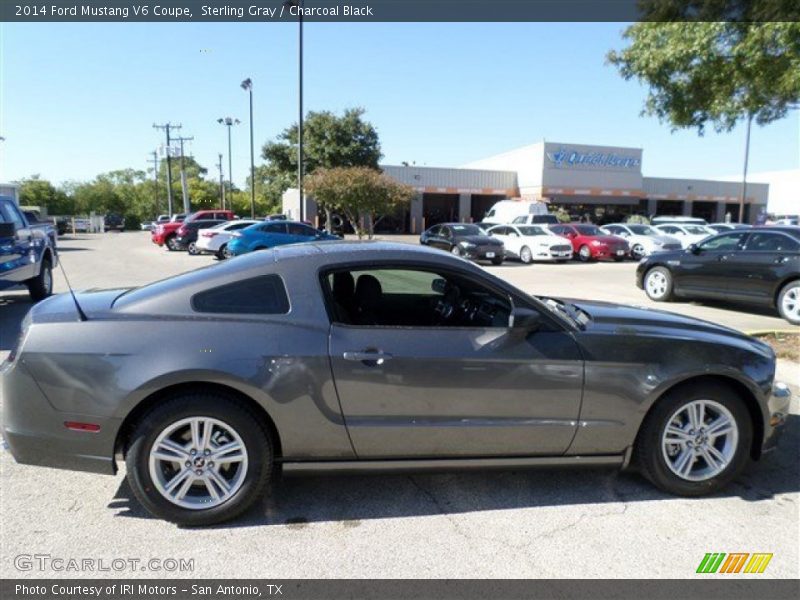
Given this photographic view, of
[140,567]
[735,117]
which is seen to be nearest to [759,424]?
[140,567]

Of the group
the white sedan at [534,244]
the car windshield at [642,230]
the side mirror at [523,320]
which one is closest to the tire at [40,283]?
the side mirror at [523,320]

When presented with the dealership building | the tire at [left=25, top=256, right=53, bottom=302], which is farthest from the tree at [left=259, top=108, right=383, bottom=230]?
the tire at [left=25, top=256, right=53, bottom=302]

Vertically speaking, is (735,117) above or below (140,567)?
above

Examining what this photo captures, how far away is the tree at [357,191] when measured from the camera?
27.3m

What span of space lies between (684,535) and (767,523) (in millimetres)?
557

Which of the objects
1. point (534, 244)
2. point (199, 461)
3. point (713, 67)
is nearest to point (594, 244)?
point (534, 244)

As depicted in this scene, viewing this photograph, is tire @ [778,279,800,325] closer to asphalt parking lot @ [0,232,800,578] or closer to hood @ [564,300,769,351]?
asphalt parking lot @ [0,232,800,578]

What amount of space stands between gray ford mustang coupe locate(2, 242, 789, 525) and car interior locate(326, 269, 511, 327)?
47 mm

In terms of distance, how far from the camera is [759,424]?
350 cm

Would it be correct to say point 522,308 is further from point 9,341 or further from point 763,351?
point 9,341

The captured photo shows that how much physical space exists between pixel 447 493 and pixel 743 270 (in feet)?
27.5

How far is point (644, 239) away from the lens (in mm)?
24062

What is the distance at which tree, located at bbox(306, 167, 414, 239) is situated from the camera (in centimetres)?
2730

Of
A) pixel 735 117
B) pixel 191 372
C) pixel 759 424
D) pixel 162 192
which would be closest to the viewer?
pixel 191 372
